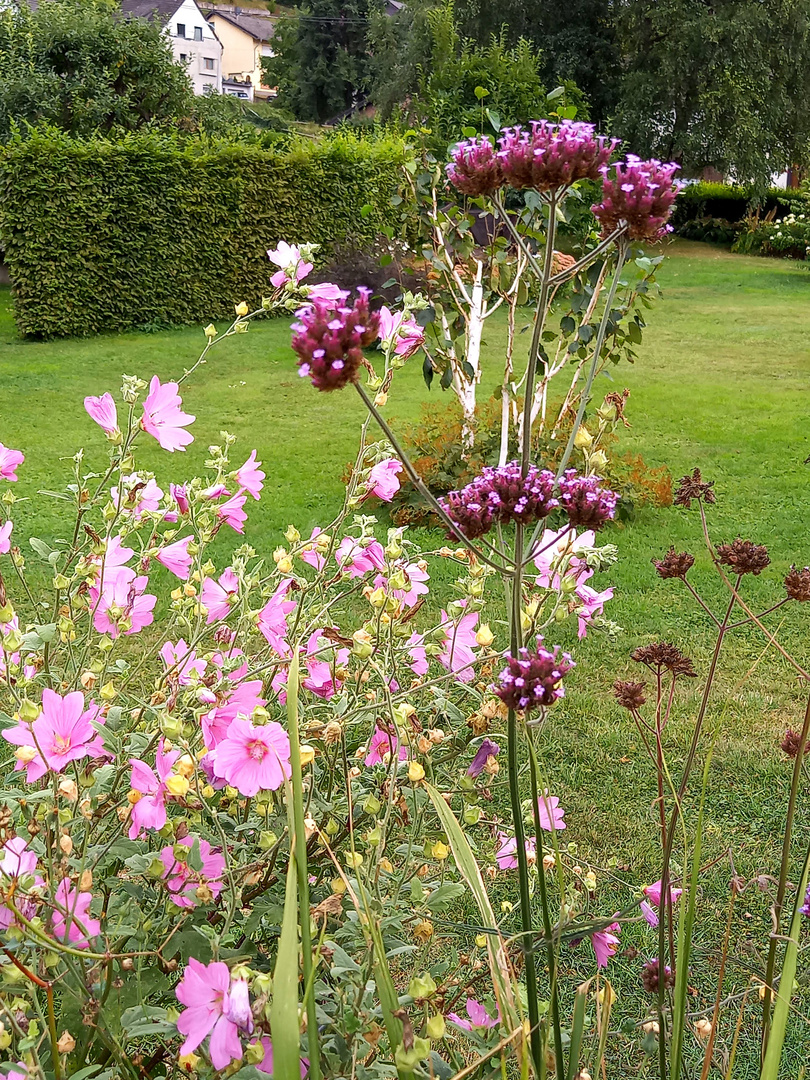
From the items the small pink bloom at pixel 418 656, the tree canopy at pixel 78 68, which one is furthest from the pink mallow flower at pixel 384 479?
the tree canopy at pixel 78 68

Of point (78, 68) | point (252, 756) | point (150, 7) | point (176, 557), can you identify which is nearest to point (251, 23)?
point (150, 7)

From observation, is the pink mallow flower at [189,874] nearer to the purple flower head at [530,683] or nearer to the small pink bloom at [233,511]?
the purple flower head at [530,683]

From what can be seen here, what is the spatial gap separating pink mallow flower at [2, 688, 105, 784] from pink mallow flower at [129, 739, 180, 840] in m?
0.06

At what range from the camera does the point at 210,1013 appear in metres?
0.95

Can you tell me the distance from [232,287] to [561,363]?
27.6 ft

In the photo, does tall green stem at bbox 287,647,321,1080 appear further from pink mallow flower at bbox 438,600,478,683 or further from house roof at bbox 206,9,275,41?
house roof at bbox 206,9,275,41

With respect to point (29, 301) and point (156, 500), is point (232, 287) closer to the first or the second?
point (29, 301)

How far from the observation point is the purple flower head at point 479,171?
1.13 meters

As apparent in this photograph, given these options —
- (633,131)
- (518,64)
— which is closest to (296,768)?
(518,64)

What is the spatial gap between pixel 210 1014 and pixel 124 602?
63cm

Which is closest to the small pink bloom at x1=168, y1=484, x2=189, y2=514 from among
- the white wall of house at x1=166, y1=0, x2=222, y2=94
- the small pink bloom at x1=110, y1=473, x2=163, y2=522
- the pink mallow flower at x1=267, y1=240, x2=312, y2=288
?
the small pink bloom at x1=110, y1=473, x2=163, y2=522

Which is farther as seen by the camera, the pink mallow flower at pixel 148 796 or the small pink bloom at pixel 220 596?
the small pink bloom at pixel 220 596

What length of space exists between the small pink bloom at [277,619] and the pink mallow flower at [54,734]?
307 millimetres

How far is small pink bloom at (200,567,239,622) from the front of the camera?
1.46m
